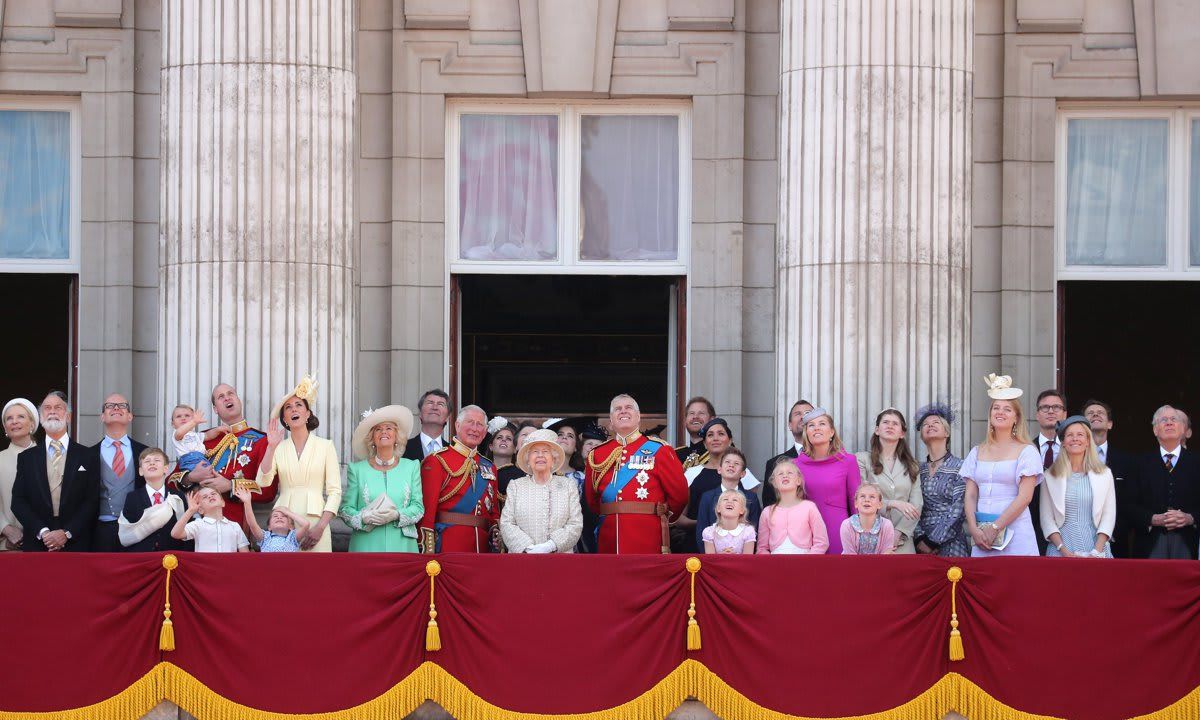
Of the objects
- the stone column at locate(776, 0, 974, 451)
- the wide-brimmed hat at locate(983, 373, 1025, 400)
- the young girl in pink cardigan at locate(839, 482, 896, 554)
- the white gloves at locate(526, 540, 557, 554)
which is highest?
the stone column at locate(776, 0, 974, 451)

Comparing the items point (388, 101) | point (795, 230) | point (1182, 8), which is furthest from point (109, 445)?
point (1182, 8)

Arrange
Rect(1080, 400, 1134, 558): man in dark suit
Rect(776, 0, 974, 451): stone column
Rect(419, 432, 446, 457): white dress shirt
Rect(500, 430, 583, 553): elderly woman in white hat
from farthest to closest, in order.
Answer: Rect(776, 0, 974, 451): stone column, Rect(419, 432, 446, 457): white dress shirt, Rect(1080, 400, 1134, 558): man in dark suit, Rect(500, 430, 583, 553): elderly woman in white hat

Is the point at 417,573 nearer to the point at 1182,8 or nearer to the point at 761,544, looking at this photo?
the point at 761,544

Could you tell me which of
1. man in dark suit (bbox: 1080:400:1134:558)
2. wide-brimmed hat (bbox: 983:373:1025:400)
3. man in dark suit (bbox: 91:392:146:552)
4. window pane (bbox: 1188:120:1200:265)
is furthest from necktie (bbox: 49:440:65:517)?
window pane (bbox: 1188:120:1200:265)

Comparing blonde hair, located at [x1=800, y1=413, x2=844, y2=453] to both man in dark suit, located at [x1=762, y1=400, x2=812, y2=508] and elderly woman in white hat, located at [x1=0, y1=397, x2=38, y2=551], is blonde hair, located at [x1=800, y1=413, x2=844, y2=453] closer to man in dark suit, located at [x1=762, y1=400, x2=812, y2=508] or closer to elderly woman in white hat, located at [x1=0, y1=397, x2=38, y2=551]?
man in dark suit, located at [x1=762, y1=400, x2=812, y2=508]

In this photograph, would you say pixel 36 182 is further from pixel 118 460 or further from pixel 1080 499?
pixel 1080 499

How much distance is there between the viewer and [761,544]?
11500 millimetres

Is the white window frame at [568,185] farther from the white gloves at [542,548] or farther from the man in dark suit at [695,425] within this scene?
the white gloves at [542,548]

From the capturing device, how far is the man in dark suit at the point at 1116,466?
12.4 m

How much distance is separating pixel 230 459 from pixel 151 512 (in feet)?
2.81

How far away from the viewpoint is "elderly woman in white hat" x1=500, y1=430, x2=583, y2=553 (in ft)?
38.2

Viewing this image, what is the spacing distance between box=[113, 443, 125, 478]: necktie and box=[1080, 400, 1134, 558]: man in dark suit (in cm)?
677

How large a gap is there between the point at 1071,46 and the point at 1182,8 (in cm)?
98

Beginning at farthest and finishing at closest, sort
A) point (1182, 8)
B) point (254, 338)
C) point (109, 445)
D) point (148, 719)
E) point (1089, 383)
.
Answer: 1. point (1089, 383)
2. point (1182, 8)
3. point (254, 338)
4. point (109, 445)
5. point (148, 719)
